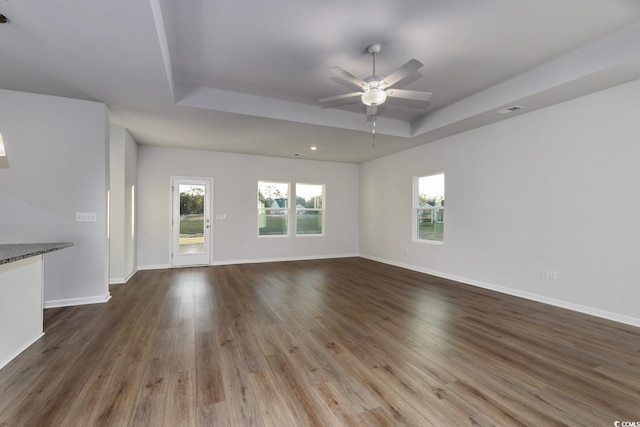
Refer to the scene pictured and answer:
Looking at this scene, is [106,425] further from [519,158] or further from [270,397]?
[519,158]

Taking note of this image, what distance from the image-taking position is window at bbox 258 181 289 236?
7.16m

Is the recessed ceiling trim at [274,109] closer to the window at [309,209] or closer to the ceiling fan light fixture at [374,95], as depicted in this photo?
the ceiling fan light fixture at [374,95]

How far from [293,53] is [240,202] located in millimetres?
4331

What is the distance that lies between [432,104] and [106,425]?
16.8 feet

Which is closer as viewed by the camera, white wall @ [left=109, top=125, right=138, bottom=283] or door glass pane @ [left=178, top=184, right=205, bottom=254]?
white wall @ [left=109, top=125, right=138, bottom=283]

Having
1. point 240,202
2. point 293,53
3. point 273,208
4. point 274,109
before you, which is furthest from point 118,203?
point 293,53

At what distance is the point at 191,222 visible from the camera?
252 inches

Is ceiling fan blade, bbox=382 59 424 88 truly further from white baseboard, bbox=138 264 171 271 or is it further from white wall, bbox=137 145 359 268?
white baseboard, bbox=138 264 171 271

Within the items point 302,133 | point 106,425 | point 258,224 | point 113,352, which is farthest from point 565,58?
point 258,224

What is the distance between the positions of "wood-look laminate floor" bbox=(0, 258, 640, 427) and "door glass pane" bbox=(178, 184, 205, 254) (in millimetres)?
2448

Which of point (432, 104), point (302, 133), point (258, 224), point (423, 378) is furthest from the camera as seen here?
point (258, 224)

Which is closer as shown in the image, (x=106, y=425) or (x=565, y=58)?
(x=106, y=425)

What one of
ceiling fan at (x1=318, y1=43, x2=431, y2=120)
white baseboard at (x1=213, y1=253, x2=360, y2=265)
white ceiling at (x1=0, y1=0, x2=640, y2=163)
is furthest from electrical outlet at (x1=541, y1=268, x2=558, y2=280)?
white baseboard at (x1=213, y1=253, x2=360, y2=265)

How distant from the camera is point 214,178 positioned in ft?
21.6
